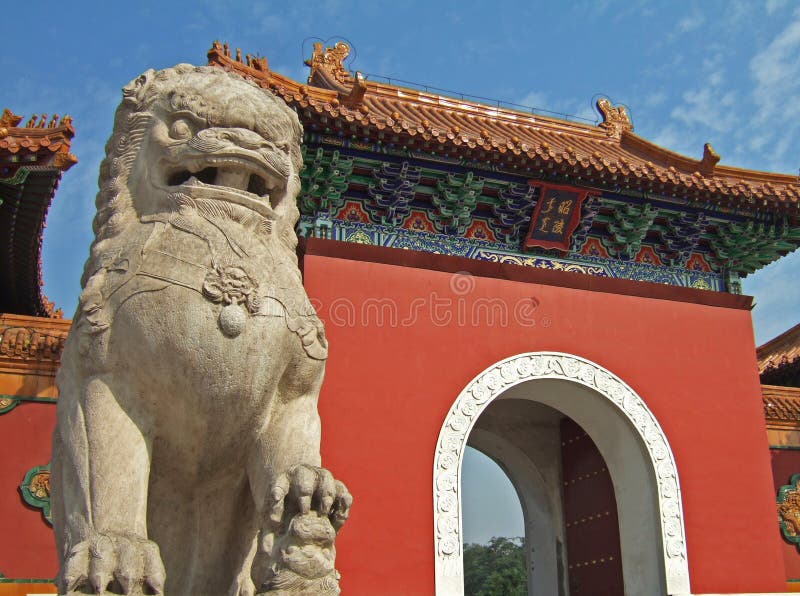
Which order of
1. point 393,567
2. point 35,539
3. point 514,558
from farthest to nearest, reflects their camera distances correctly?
1. point 514,558
2. point 35,539
3. point 393,567

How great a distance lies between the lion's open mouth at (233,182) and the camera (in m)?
2.95

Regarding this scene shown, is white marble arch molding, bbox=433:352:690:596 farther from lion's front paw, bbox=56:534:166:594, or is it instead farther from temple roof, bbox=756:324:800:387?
temple roof, bbox=756:324:800:387

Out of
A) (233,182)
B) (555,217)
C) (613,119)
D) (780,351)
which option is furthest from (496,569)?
(233,182)

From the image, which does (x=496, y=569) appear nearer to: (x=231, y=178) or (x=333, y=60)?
(x=333, y=60)

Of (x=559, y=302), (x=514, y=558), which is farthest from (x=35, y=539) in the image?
(x=514, y=558)

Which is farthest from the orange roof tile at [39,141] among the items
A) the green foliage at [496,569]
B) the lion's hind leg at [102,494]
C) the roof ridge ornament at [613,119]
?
the green foliage at [496,569]

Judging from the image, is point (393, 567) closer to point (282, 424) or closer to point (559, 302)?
point (559, 302)

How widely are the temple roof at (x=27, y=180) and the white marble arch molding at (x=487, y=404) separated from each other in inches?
140

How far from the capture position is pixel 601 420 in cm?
752

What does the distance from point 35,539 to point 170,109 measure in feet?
16.1

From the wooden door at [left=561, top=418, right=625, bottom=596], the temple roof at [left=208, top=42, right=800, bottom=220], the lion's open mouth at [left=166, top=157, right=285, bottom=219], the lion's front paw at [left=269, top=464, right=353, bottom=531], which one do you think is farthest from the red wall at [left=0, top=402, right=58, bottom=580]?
the lion's front paw at [left=269, top=464, right=353, bottom=531]

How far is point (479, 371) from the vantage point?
6961 millimetres

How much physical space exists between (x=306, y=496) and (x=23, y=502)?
5.21 m

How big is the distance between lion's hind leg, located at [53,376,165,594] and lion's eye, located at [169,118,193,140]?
0.88m
